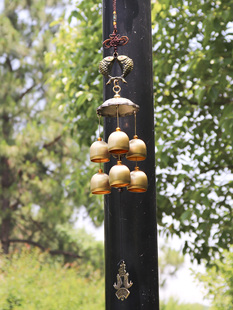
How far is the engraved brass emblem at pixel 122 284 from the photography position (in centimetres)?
240

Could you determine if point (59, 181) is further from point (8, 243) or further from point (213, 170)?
point (213, 170)

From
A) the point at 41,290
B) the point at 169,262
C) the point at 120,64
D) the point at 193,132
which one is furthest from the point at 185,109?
the point at 169,262

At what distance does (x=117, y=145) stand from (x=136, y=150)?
111mm

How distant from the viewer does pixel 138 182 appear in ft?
7.84

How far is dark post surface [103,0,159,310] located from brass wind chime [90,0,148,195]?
2.1 inches

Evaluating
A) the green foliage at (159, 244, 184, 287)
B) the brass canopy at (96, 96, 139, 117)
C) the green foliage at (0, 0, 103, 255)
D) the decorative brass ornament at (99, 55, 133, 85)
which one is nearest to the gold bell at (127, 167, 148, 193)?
the brass canopy at (96, 96, 139, 117)

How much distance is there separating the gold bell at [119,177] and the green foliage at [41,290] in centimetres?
783

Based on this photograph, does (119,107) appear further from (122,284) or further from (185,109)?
(185,109)

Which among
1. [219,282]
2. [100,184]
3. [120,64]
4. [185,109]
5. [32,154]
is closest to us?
[100,184]

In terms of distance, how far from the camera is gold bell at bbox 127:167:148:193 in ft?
7.82

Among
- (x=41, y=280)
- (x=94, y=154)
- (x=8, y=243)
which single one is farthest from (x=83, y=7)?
(x=8, y=243)

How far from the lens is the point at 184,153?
22.3 feet

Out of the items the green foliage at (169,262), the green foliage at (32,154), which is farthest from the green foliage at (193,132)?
the green foliage at (169,262)

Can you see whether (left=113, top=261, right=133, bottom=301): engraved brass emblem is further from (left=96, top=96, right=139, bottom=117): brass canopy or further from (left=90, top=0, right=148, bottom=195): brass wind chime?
(left=96, top=96, right=139, bottom=117): brass canopy
